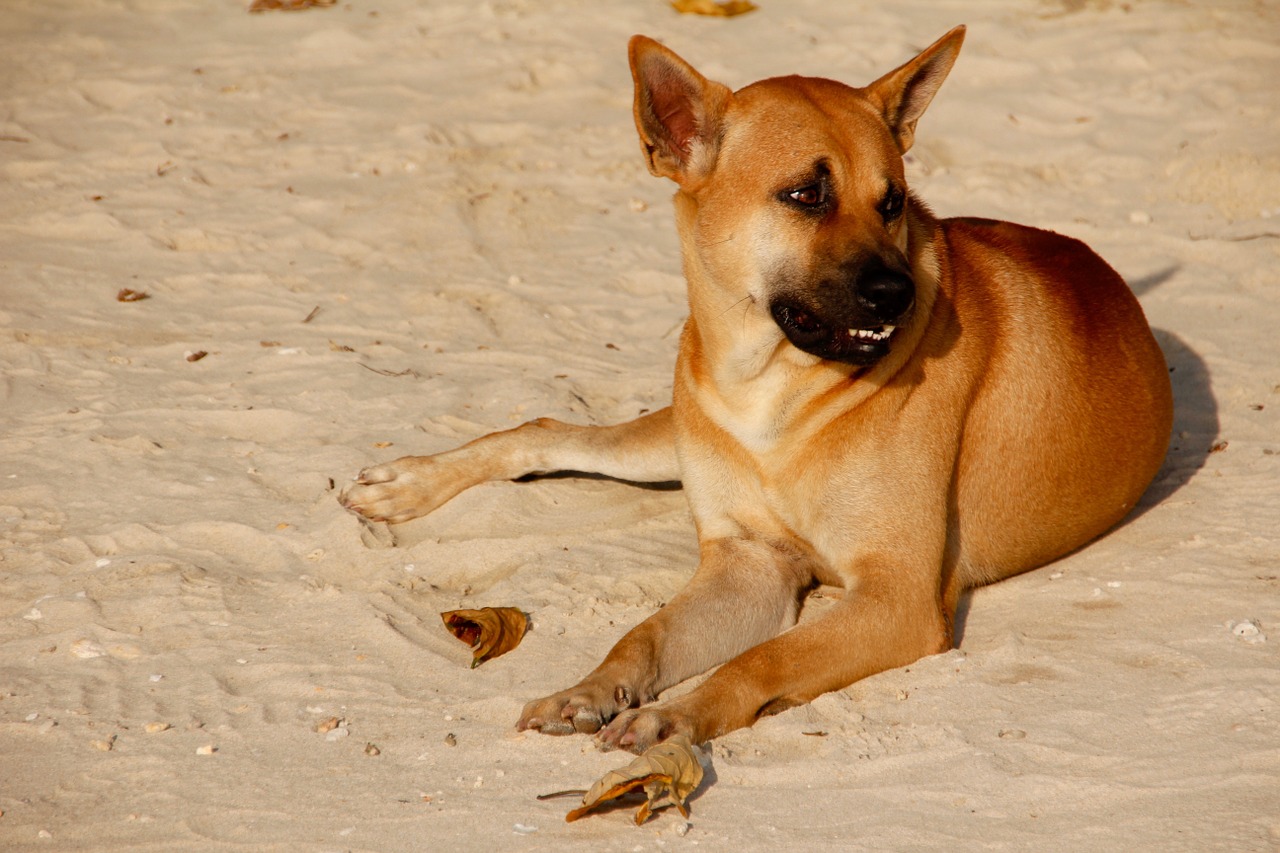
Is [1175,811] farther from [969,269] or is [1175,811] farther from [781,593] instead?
[969,269]

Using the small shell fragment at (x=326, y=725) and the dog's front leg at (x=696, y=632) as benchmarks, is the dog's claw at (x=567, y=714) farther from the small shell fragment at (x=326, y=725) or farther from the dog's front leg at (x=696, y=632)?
the small shell fragment at (x=326, y=725)

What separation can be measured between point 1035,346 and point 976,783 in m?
1.72

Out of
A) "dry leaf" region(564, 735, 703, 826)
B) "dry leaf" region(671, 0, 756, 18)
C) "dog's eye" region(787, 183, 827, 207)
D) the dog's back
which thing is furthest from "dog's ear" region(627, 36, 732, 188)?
"dry leaf" region(671, 0, 756, 18)

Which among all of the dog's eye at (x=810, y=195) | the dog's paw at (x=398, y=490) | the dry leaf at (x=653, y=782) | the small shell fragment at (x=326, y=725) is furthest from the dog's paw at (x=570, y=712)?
the dog's eye at (x=810, y=195)

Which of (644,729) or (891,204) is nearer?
(644,729)

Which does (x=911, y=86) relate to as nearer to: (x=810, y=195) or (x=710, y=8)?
(x=810, y=195)

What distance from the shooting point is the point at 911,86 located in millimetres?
4320

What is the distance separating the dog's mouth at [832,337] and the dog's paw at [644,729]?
119 cm

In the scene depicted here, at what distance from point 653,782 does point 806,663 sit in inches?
30.5

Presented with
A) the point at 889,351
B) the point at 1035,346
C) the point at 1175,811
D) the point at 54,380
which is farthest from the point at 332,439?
the point at 1175,811

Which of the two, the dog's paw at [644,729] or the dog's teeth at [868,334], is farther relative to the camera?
the dog's teeth at [868,334]

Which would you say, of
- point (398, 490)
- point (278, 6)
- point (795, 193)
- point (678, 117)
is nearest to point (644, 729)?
point (795, 193)

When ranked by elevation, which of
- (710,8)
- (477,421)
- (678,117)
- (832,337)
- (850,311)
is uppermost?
(678,117)

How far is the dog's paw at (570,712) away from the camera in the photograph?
349cm
